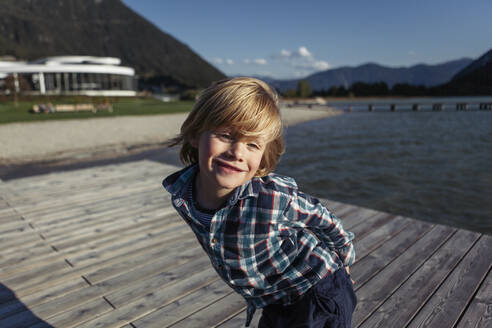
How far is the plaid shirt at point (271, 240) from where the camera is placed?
1355 mm

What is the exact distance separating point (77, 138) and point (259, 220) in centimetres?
1657

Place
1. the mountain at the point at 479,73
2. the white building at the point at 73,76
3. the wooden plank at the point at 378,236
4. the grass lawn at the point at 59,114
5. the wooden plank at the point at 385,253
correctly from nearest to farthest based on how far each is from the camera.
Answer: the wooden plank at the point at 385,253
the wooden plank at the point at 378,236
the mountain at the point at 479,73
the grass lawn at the point at 59,114
the white building at the point at 73,76

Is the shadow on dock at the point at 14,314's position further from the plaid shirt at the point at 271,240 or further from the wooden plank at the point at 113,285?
the plaid shirt at the point at 271,240

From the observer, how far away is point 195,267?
3.22 meters

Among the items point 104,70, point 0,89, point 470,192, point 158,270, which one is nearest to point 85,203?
point 158,270

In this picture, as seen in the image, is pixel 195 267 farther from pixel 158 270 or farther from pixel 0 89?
pixel 0 89

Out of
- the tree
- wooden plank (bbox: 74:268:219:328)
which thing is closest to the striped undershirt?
wooden plank (bbox: 74:268:219:328)

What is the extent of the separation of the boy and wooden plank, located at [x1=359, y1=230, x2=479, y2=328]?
1145mm

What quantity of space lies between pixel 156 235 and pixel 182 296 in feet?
4.54

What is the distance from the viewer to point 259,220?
1.34 meters

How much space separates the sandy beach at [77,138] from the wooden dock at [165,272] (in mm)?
7503

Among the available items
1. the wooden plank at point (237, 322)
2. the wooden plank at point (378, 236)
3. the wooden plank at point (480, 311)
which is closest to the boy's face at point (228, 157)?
the wooden plank at point (237, 322)

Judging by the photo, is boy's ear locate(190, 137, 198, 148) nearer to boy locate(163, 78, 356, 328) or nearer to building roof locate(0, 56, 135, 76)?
boy locate(163, 78, 356, 328)

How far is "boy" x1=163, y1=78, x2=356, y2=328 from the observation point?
136 centimetres
